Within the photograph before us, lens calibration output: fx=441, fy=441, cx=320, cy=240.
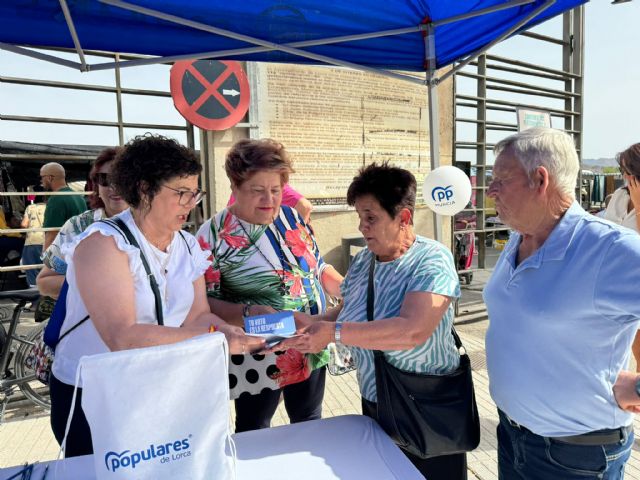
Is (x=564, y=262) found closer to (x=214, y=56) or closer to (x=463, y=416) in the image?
(x=463, y=416)

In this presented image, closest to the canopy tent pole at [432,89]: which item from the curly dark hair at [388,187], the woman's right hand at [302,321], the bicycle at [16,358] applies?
the curly dark hair at [388,187]

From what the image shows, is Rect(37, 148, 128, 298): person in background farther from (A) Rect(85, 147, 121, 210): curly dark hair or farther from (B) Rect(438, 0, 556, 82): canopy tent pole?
(B) Rect(438, 0, 556, 82): canopy tent pole

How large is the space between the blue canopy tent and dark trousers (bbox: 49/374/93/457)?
4.69 ft

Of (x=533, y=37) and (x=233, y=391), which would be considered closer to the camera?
(x=233, y=391)

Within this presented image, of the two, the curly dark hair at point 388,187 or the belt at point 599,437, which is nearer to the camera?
the belt at point 599,437

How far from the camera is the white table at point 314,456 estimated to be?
4.18 feet

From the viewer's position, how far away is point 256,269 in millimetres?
1998

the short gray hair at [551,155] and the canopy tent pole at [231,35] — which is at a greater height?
the canopy tent pole at [231,35]

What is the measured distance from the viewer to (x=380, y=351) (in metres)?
1.48

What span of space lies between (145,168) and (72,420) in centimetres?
88

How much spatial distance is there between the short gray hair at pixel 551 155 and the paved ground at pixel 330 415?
81.7 inches

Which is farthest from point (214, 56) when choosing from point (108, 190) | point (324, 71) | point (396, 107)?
point (396, 107)

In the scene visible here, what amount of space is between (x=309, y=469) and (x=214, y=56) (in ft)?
6.42

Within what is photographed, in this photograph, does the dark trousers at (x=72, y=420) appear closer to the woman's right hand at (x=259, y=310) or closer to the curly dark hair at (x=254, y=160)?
the woman's right hand at (x=259, y=310)
